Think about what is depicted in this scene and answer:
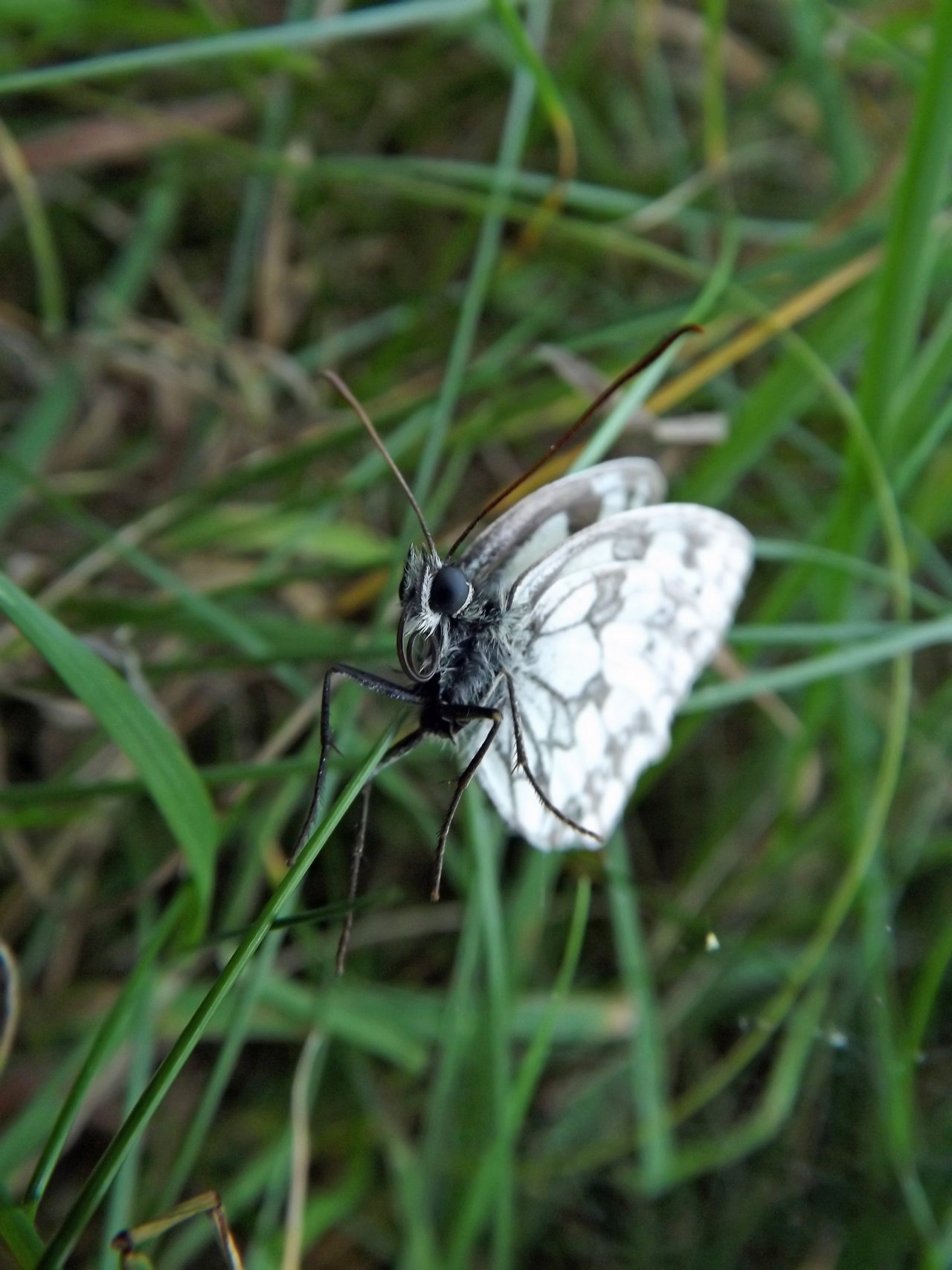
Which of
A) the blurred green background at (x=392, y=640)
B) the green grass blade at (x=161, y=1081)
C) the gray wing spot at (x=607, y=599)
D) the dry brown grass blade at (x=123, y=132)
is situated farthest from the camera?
the dry brown grass blade at (x=123, y=132)

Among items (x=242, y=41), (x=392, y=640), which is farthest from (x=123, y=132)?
(x=392, y=640)

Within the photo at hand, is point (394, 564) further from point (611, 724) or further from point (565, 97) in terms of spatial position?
point (565, 97)

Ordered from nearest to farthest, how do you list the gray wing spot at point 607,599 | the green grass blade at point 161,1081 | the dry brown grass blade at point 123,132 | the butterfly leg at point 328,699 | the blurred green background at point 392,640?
the green grass blade at point 161,1081 < the butterfly leg at point 328,699 < the gray wing spot at point 607,599 < the blurred green background at point 392,640 < the dry brown grass blade at point 123,132

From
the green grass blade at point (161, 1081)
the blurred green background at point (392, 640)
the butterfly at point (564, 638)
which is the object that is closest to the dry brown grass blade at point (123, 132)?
the blurred green background at point (392, 640)

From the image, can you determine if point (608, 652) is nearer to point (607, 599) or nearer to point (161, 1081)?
point (607, 599)

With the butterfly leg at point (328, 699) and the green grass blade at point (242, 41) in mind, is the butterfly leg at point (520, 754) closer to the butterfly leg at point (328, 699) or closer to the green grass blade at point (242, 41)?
the butterfly leg at point (328, 699)

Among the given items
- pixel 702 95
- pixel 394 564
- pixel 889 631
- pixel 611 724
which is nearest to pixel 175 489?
pixel 394 564
